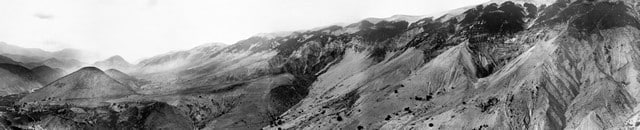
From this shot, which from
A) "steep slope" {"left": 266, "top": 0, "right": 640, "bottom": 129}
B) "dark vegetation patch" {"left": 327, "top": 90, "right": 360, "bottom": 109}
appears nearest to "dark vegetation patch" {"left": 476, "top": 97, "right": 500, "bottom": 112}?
"steep slope" {"left": 266, "top": 0, "right": 640, "bottom": 129}

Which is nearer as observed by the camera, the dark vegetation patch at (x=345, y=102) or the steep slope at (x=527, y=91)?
the steep slope at (x=527, y=91)

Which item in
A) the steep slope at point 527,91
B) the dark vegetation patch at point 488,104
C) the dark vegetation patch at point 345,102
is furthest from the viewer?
the dark vegetation patch at point 345,102

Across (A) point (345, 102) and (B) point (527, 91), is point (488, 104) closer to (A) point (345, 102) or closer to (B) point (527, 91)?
(B) point (527, 91)

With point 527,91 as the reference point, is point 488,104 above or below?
below

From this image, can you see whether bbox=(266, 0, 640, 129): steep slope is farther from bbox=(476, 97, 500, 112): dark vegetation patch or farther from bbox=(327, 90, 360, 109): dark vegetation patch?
bbox=(327, 90, 360, 109): dark vegetation patch

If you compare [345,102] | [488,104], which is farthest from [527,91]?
[345,102]

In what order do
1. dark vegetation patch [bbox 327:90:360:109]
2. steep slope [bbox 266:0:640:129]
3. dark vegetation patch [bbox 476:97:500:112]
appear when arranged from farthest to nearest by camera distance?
dark vegetation patch [bbox 327:90:360:109] → dark vegetation patch [bbox 476:97:500:112] → steep slope [bbox 266:0:640:129]

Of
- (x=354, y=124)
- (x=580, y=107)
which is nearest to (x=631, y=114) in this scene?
(x=580, y=107)

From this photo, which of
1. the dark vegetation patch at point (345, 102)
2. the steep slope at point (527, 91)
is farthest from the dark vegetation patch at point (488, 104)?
the dark vegetation patch at point (345, 102)

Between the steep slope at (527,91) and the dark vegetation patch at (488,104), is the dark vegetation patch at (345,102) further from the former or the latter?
the dark vegetation patch at (488,104)

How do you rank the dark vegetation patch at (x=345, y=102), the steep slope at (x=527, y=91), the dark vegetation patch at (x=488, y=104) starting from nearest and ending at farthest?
the steep slope at (x=527, y=91) → the dark vegetation patch at (x=488, y=104) → the dark vegetation patch at (x=345, y=102)

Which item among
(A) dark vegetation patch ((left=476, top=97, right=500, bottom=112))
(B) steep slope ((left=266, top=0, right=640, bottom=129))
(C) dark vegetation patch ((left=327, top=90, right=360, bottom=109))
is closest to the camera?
(B) steep slope ((left=266, top=0, right=640, bottom=129))
